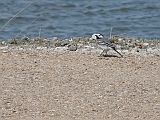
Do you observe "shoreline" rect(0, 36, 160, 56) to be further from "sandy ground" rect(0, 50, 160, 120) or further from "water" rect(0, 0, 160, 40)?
"water" rect(0, 0, 160, 40)

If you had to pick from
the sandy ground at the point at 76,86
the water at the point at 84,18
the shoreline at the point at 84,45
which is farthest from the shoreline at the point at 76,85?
the water at the point at 84,18

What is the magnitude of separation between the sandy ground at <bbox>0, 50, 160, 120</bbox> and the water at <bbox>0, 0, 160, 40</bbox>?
5.86m

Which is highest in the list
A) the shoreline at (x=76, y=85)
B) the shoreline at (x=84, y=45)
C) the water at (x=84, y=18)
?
the shoreline at (x=76, y=85)

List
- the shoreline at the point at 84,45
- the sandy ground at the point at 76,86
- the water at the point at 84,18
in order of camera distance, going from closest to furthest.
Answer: the sandy ground at the point at 76,86, the shoreline at the point at 84,45, the water at the point at 84,18

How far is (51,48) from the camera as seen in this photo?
12.9 metres

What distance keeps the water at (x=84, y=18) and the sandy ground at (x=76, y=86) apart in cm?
586

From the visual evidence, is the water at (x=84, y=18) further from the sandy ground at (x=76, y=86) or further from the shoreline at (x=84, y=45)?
the sandy ground at (x=76, y=86)

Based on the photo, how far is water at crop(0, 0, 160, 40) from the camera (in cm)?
1811

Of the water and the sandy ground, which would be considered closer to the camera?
the sandy ground

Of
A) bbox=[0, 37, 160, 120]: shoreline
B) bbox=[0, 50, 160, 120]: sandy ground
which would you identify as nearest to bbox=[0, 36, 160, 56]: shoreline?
bbox=[0, 37, 160, 120]: shoreline

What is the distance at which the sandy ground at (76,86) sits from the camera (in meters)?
8.01

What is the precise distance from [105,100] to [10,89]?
4.58ft

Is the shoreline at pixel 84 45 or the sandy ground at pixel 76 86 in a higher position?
the sandy ground at pixel 76 86

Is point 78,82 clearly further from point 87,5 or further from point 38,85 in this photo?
point 87,5
